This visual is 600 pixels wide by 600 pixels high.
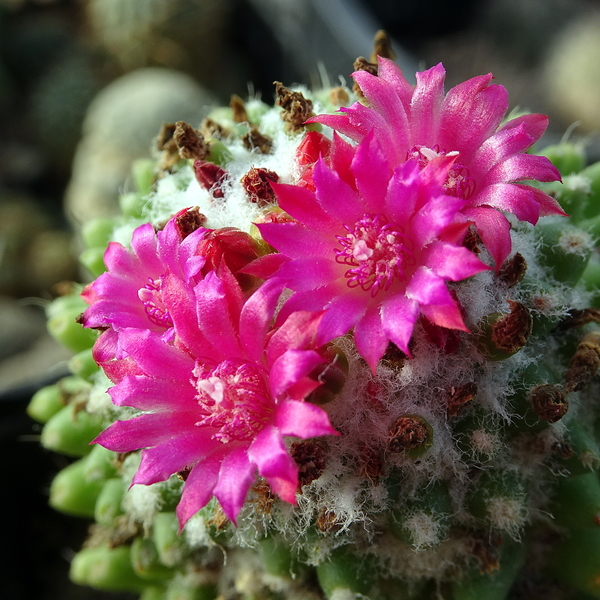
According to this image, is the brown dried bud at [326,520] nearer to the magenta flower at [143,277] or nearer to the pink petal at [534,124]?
the magenta flower at [143,277]

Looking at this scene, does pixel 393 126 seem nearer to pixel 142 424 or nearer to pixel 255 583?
pixel 142 424

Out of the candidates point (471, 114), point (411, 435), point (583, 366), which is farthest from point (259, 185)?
point (583, 366)

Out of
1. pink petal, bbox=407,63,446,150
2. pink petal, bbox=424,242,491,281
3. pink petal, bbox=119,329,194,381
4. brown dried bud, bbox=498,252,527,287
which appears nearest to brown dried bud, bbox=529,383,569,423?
brown dried bud, bbox=498,252,527,287

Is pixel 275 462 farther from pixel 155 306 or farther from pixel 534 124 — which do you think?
pixel 534 124

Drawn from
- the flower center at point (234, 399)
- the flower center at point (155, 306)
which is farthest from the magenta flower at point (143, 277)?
the flower center at point (234, 399)

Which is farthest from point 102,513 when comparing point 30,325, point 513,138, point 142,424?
point 30,325

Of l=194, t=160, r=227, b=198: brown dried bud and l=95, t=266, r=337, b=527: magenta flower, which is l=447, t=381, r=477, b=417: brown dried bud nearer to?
l=95, t=266, r=337, b=527: magenta flower
